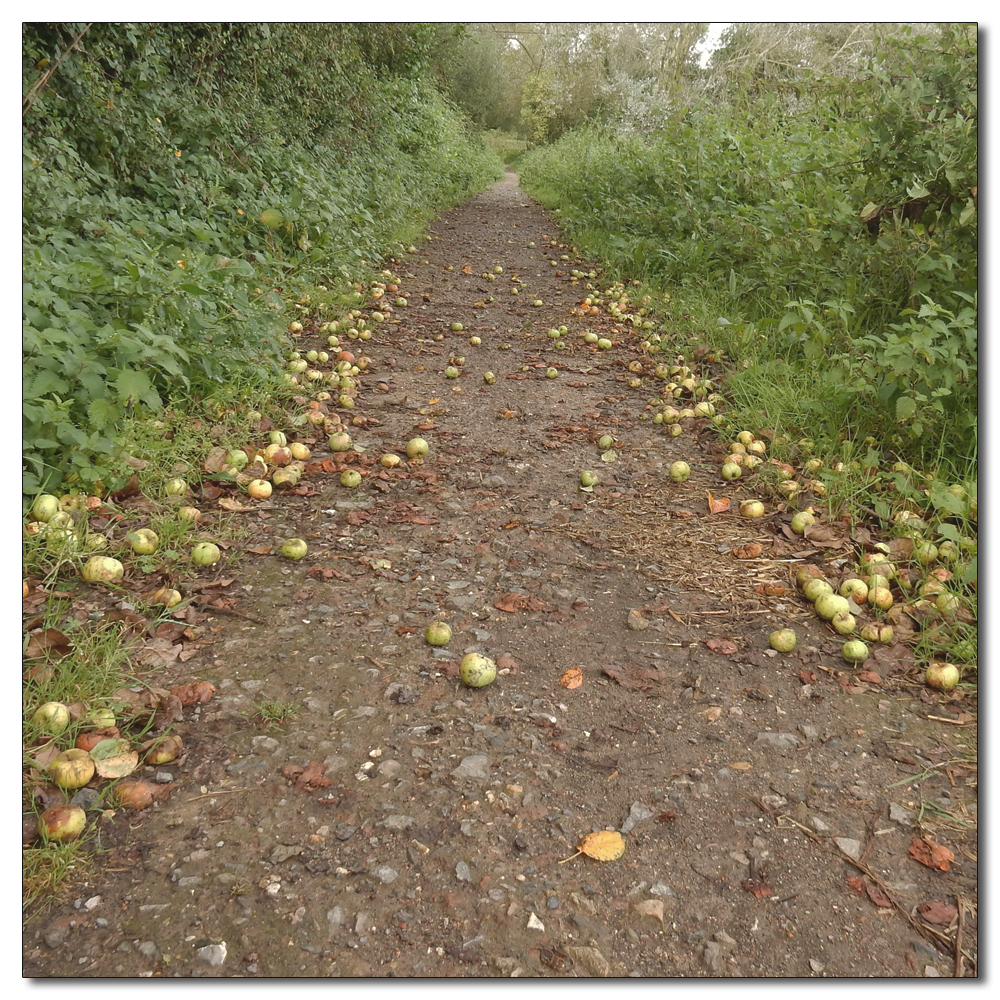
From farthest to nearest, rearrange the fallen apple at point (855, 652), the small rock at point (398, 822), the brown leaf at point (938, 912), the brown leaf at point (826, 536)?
the brown leaf at point (826, 536) → the fallen apple at point (855, 652) → the small rock at point (398, 822) → the brown leaf at point (938, 912)

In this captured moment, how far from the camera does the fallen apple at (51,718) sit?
2.17 m

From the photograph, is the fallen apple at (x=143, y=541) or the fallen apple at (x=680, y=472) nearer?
the fallen apple at (x=143, y=541)

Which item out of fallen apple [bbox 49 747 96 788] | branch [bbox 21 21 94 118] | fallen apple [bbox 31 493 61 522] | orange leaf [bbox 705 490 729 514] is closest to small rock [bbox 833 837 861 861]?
orange leaf [bbox 705 490 729 514]

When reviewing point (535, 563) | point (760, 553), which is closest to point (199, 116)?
point (535, 563)

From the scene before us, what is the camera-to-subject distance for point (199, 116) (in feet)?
20.4

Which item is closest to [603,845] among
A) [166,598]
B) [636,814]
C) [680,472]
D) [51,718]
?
[636,814]

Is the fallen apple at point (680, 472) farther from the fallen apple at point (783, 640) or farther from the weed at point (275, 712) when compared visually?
the weed at point (275, 712)

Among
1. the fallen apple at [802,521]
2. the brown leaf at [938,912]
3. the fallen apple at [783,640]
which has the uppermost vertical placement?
the fallen apple at [802,521]

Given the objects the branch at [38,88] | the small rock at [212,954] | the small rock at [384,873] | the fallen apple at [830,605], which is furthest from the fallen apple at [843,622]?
the branch at [38,88]

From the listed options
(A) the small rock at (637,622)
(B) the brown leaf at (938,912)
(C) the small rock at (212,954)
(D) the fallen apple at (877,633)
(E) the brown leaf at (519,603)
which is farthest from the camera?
(E) the brown leaf at (519,603)

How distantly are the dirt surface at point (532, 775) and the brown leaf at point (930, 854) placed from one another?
0.06 feet

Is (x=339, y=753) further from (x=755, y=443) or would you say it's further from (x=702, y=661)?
(x=755, y=443)

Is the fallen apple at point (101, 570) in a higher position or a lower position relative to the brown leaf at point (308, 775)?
higher

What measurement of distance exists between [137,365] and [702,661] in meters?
3.09
